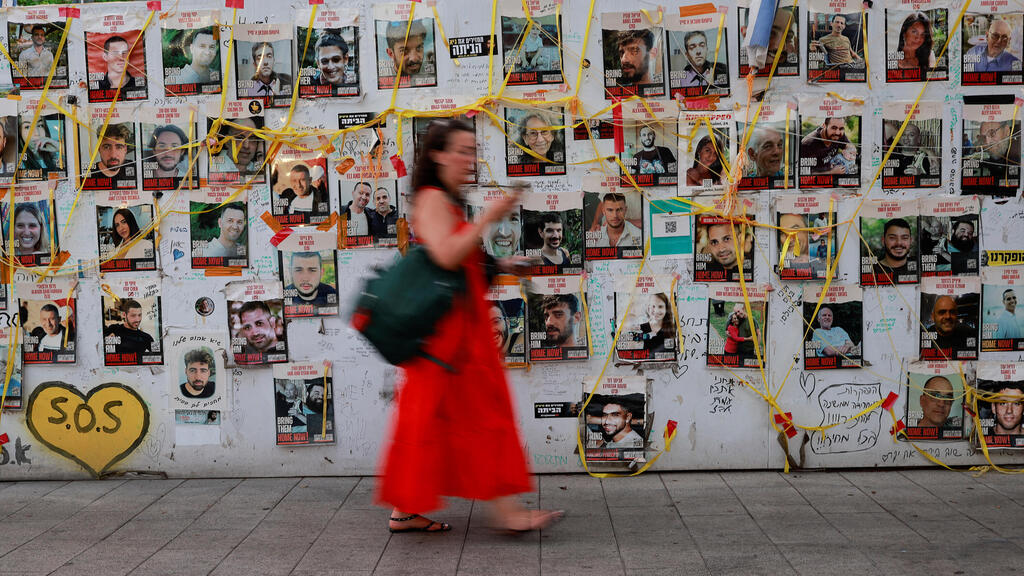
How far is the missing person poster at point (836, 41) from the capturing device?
15.2 feet

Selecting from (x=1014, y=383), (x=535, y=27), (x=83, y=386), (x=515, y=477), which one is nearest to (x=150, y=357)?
(x=83, y=386)

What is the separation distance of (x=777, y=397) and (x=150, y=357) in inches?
130

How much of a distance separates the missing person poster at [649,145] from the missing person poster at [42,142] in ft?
9.68

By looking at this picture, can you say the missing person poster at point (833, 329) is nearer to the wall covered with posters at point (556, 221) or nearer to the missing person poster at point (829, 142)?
the wall covered with posters at point (556, 221)

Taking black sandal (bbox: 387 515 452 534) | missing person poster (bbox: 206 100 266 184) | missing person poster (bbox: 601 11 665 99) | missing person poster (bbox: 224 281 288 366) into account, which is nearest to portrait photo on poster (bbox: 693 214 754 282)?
missing person poster (bbox: 601 11 665 99)

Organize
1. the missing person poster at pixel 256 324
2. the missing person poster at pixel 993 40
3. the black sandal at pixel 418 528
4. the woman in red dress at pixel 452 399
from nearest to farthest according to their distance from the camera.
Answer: the woman in red dress at pixel 452 399 < the black sandal at pixel 418 528 < the missing person poster at pixel 993 40 < the missing person poster at pixel 256 324

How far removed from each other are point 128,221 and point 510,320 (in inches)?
82.0

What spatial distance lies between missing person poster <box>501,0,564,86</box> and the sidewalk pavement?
2.09 metres

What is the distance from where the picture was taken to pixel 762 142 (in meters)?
4.70

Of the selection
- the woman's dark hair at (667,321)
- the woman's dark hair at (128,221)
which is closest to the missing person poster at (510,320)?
the woman's dark hair at (667,321)

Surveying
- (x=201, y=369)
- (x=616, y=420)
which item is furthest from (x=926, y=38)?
(x=201, y=369)

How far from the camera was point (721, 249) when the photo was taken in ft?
15.5

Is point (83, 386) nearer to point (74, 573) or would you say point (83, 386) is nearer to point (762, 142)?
point (74, 573)

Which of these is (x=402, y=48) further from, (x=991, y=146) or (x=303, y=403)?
(x=991, y=146)
